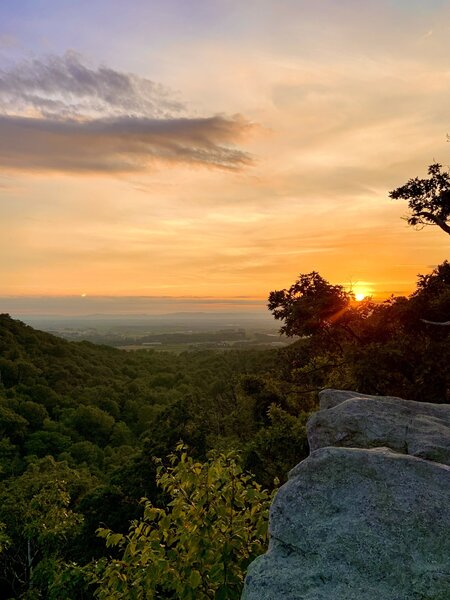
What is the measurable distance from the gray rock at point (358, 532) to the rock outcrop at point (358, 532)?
13 millimetres

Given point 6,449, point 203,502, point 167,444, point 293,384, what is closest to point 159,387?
point 6,449

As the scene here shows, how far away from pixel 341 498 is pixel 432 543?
4.33 feet

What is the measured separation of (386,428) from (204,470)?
13.9 ft

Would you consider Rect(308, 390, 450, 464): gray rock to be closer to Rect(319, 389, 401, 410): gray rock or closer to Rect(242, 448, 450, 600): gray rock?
Rect(319, 389, 401, 410): gray rock

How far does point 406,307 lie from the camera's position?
21.9 m

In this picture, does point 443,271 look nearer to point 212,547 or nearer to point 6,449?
point 212,547

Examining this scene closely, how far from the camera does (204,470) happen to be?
955cm

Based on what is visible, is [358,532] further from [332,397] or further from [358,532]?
[332,397]

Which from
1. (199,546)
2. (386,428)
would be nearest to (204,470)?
(199,546)

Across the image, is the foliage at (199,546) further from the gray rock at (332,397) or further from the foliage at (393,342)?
the foliage at (393,342)

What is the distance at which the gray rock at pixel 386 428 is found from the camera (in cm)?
925

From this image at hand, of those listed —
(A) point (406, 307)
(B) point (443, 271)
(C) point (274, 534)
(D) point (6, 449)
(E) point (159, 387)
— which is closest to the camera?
(C) point (274, 534)

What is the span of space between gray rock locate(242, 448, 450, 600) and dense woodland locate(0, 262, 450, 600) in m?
1.54

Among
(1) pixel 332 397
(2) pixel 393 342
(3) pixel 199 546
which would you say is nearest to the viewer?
(3) pixel 199 546
